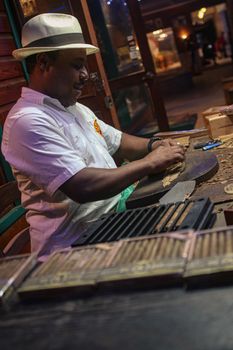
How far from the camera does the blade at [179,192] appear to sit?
185 centimetres

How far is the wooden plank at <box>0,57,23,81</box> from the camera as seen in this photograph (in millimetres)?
3811

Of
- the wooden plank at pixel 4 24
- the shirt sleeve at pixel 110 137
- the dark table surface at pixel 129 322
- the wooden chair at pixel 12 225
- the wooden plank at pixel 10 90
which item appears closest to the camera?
the dark table surface at pixel 129 322

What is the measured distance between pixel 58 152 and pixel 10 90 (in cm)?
209

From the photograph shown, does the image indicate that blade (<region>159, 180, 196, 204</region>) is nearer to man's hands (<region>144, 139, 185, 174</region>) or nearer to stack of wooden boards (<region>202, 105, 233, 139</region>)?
man's hands (<region>144, 139, 185, 174</region>)

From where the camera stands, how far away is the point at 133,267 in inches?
37.6

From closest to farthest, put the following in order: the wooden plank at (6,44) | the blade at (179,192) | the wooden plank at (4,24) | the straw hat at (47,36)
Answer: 1. the blade at (179,192)
2. the straw hat at (47,36)
3. the wooden plank at (6,44)
4. the wooden plank at (4,24)

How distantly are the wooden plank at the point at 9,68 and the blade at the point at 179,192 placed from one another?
2321 mm

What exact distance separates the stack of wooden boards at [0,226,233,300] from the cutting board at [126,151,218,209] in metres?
0.95

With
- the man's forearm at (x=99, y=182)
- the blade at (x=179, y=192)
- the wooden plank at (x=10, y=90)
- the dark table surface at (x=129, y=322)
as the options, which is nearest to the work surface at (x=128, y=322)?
the dark table surface at (x=129, y=322)

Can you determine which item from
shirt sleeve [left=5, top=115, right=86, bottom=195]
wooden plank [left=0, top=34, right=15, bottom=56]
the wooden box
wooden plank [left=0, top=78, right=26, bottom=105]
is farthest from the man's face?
wooden plank [left=0, top=34, right=15, bottom=56]

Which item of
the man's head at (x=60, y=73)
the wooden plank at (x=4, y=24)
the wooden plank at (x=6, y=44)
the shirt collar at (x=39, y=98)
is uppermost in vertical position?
the wooden plank at (x=4, y=24)

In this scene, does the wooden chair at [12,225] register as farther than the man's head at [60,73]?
Yes

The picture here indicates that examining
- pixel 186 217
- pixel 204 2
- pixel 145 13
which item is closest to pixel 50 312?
pixel 186 217

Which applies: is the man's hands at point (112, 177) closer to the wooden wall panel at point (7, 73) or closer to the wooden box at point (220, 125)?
the wooden box at point (220, 125)
